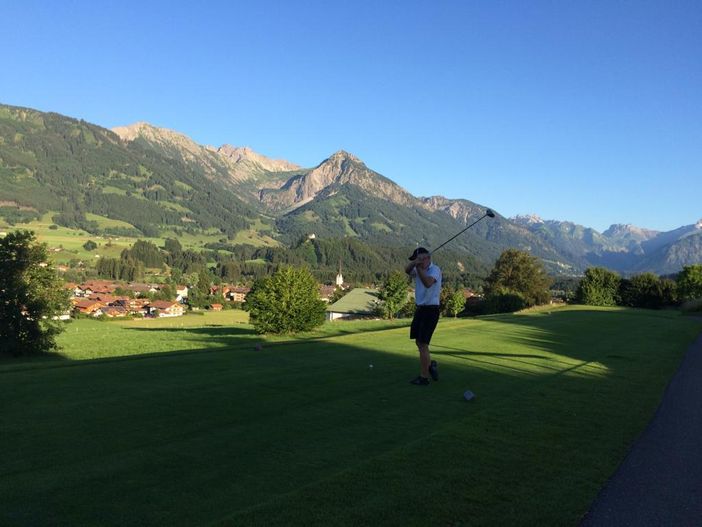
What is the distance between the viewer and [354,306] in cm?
9738


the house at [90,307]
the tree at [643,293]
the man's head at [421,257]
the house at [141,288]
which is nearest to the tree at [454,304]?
the tree at [643,293]

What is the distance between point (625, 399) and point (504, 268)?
7848cm

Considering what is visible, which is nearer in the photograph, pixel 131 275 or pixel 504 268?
pixel 504 268

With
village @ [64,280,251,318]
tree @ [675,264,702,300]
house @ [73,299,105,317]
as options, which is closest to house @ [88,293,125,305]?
village @ [64,280,251,318]

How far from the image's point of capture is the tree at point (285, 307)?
31.2 meters

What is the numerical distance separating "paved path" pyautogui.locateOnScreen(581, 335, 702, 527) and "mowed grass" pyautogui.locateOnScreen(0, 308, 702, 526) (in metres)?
0.18

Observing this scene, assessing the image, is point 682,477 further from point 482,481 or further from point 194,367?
point 194,367

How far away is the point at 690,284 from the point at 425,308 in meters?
92.1

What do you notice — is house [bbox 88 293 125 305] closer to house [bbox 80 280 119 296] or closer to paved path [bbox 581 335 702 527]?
house [bbox 80 280 119 296]

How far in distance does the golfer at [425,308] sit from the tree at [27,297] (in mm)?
32567

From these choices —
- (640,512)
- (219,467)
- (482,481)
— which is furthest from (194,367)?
(640,512)

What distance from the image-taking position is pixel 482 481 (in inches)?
207

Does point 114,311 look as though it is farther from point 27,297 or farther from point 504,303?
point 504,303

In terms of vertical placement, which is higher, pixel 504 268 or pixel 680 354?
pixel 504 268
